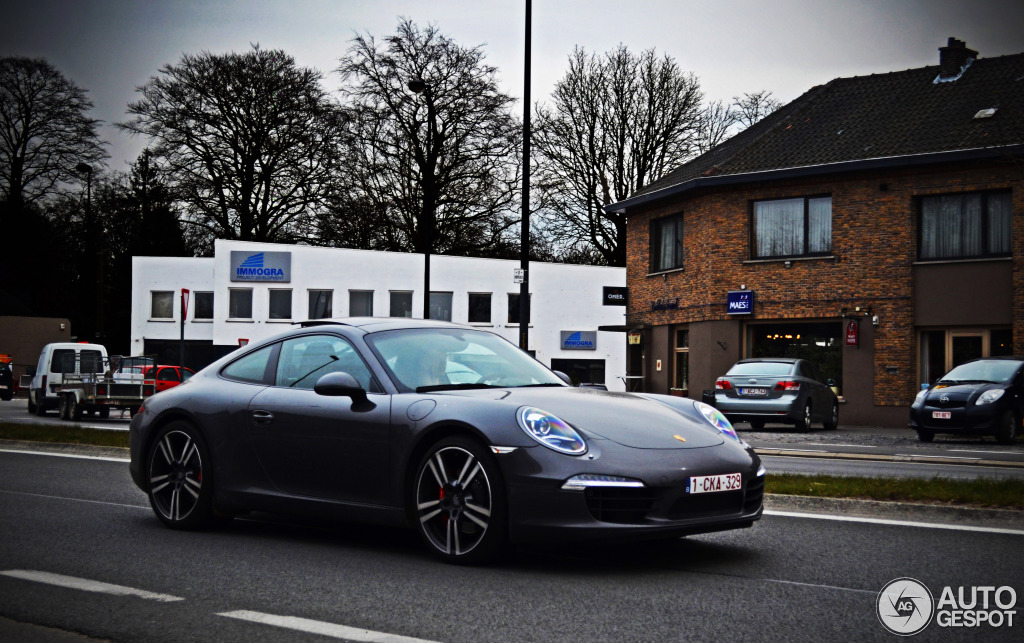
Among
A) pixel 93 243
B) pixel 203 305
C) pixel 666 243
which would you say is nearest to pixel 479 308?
pixel 203 305

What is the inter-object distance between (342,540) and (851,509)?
384 centimetres

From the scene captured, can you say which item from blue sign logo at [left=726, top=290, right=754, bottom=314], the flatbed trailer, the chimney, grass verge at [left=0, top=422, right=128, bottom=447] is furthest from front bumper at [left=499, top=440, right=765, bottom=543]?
the chimney

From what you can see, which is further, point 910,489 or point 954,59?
point 954,59

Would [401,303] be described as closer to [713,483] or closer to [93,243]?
[93,243]

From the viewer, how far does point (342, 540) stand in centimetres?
737

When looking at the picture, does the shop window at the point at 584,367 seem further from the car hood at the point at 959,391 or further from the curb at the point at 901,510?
the curb at the point at 901,510

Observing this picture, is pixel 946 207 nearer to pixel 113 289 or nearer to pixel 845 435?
pixel 845 435

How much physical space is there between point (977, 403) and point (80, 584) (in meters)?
18.3

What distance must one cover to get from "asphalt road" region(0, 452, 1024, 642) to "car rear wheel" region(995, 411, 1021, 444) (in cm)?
1406

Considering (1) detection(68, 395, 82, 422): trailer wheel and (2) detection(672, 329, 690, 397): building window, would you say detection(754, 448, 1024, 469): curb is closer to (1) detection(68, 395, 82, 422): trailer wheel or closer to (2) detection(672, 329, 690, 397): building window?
(2) detection(672, 329, 690, 397): building window

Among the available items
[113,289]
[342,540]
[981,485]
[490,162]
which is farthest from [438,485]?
[113,289]

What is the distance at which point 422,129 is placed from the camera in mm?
51562

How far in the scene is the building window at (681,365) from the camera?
35.1 meters

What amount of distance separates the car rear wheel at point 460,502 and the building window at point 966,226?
25.7 metres
